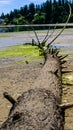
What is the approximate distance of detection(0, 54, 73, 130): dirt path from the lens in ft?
32.9

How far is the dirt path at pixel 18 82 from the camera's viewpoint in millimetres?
10039

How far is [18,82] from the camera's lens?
1434 centimetres

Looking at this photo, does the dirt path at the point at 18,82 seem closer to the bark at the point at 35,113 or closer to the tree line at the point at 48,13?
the bark at the point at 35,113

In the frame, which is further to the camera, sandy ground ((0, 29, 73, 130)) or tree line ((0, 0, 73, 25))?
tree line ((0, 0, 73, 25))

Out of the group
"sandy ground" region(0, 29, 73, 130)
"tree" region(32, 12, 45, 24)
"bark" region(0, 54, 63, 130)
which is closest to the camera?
"bark" region(0, 54, 63, 130)

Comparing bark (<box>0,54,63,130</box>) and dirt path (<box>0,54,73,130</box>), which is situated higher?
bark (<box>0,54,63,130</box>)

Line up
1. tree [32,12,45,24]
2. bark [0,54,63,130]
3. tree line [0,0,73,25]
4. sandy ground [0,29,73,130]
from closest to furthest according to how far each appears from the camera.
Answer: bark [0,54,63,130] → sandy ground [0,29,73,130] → tree line [0,0,73,25] → tree [32,12,45,24]

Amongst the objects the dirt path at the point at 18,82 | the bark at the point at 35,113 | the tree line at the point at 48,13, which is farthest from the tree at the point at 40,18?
the bark at the point at 35,113

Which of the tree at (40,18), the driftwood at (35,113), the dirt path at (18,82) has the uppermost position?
the driftwood at (35,113)

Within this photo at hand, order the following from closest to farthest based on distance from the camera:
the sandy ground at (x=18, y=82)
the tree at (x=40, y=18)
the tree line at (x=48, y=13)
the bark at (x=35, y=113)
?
the bark at (x=35, y=113)
the sandy ground at (x=18, y=82)
the tree line at (x=48, y=13)
the tree at (x=40, y=18)

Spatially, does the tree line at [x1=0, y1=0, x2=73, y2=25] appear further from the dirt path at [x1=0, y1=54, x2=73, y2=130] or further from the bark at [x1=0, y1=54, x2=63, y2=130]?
the bark at [x1=0, y1=54, x2=63, y2=130]

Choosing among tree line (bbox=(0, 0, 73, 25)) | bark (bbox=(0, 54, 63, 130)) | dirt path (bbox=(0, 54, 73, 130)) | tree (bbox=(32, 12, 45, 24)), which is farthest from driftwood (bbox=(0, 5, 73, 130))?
tree (bbox=(32, 12, 45, 24))

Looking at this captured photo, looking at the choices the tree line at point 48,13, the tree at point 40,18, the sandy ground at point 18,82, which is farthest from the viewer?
the tree at point 40,18

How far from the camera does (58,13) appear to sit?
121 m
